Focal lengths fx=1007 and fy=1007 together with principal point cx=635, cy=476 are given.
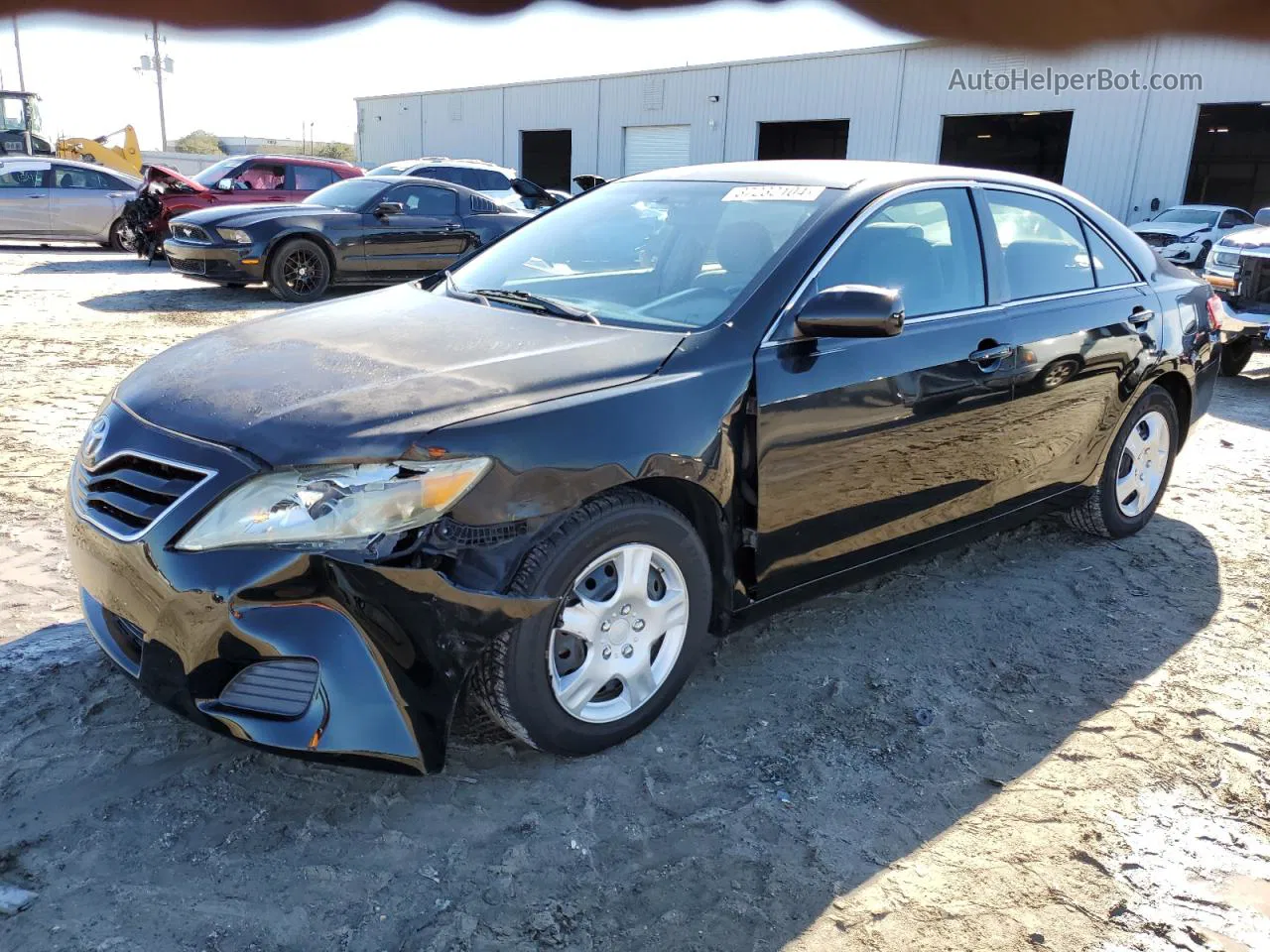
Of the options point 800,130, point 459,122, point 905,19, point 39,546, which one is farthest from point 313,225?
point 459,122

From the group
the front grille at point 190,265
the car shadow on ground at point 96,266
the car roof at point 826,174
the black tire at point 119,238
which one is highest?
the car roof at point 826,174

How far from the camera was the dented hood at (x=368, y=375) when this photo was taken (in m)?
2.34

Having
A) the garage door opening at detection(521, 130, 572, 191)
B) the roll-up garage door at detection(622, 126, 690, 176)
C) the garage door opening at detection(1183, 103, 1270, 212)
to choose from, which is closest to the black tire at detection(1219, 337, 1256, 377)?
the garage door opening at detection(1183, 103, 1270, 212)

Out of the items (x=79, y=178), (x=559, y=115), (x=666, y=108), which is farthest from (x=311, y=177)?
(x=559, y=115)

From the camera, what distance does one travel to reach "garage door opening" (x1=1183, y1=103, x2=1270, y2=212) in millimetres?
28969

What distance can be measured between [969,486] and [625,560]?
62.3 inches

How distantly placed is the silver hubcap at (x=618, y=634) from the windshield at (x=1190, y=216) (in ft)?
63.0

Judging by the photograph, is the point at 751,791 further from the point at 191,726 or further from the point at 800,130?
the point at 800,130

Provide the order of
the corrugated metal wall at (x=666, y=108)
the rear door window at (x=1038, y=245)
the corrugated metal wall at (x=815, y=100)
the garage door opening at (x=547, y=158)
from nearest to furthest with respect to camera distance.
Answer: the rear door window at (x=1038, y=245), the corrugated metal wall at (x=815, y=100), the corrugated metal wall at (x=666, y=108), the garage door opening at (x=547, y=158)

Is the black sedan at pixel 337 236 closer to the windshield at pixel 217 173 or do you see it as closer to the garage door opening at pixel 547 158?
the windshield at pixel 217 173

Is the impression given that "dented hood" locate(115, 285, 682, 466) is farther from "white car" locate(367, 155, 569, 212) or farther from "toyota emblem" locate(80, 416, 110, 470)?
"white car" locate(367, 155, 569, 212)

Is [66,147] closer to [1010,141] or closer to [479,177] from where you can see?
[479,177]

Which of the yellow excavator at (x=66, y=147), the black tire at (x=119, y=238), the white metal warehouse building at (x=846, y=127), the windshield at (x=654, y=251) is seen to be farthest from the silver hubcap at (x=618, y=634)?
the yellow excavator at (x=66, y=147)

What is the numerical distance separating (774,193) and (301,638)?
2163 mm
